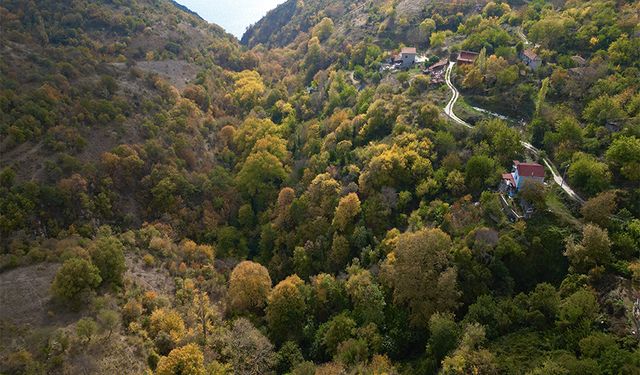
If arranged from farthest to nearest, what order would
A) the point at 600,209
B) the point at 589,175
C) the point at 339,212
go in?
the point at 339,212
the point at 589,175
the point at 600,209

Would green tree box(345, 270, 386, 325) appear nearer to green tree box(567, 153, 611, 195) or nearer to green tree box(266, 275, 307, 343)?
green tree box(266, 275, 307, 343)

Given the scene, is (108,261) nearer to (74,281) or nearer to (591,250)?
(74,281)

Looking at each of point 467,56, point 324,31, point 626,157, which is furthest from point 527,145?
point 324,31

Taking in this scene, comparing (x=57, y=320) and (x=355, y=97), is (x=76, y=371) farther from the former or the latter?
(x=355, y=97)

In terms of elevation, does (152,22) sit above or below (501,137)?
above

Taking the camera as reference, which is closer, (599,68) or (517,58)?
(599,68)

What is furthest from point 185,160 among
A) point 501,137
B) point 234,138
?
point 501,137
